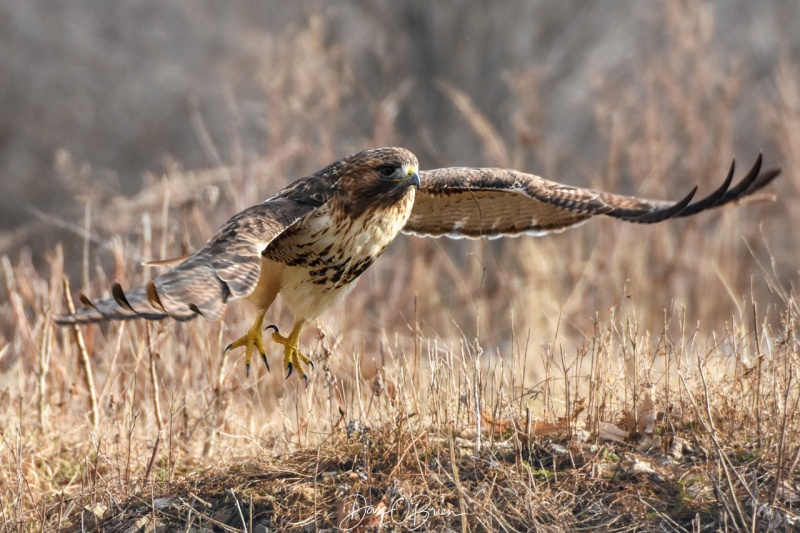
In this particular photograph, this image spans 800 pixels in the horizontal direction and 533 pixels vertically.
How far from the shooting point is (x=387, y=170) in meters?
5.43

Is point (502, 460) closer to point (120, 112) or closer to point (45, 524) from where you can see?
point (45, 524)

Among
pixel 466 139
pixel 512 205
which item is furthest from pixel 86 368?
pixel 466 139

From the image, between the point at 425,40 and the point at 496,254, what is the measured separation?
115 inches

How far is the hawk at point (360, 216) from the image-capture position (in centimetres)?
475

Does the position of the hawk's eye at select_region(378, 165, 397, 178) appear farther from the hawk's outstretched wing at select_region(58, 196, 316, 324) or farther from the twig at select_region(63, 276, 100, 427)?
the twig at select_region(63, 276, 100, 427)

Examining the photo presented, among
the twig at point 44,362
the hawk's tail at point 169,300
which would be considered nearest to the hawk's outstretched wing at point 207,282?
the hawk's tail at point 169,300

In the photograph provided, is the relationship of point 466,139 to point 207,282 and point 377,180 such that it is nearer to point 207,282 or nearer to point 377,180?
point 377,180

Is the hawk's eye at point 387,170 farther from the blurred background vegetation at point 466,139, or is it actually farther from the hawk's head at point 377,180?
the blurred background vegetation at point 466,139

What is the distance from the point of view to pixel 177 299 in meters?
3.88
